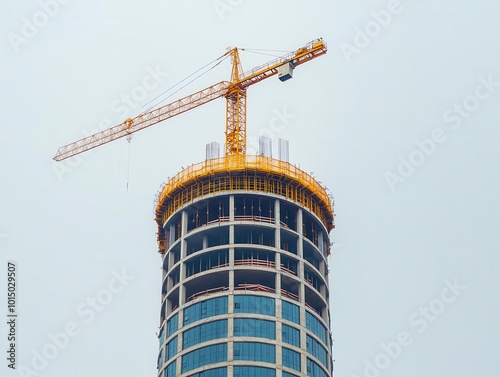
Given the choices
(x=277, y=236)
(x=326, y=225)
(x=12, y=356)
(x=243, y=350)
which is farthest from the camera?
(x=326, y=225)

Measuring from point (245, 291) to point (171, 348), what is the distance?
47.5 feet

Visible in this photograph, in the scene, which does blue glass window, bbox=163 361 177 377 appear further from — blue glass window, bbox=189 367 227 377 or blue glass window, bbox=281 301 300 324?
blue glass window, bbox=281 301 300 324

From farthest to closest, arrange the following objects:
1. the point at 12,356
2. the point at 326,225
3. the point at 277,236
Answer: the point at 326,225 → the point at 277,236 → the point at 12,356

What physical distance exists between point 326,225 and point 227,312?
3102 cm

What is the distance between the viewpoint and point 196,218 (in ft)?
625

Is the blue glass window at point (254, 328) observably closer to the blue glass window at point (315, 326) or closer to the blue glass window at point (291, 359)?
the blue glass window at point (291, 359)

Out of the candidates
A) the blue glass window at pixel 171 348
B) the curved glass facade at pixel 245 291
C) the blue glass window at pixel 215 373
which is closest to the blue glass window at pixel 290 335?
the curved glass facade at pixel 245 291

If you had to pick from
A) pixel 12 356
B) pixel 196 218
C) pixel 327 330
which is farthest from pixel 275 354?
pixel 12 356

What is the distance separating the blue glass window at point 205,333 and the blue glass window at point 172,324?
147 inches

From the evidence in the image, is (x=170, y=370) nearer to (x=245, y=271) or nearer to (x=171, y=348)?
(x=171, y=348)

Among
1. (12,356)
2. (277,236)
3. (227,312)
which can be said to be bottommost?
(12,356)

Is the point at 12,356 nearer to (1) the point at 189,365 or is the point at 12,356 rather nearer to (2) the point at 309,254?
(1) the point at 189,365

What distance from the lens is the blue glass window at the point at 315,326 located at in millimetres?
181000

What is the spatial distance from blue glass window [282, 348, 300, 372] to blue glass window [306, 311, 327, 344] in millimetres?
6707
